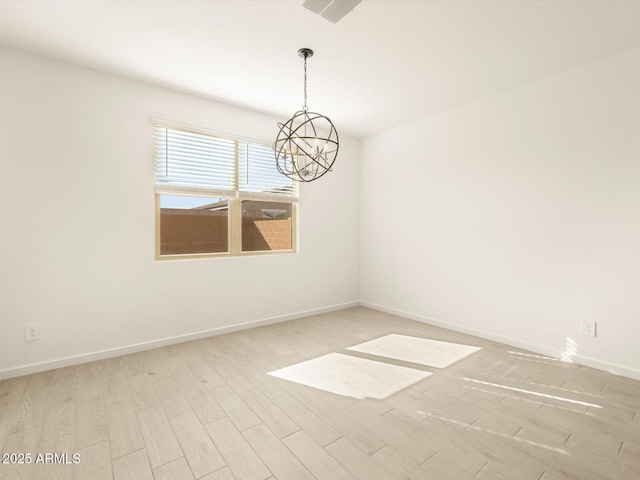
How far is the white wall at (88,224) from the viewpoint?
272cm

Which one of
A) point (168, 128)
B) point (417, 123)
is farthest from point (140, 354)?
point (417, 123)

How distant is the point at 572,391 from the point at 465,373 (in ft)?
2.48

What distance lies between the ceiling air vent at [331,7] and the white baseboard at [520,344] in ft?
11.4

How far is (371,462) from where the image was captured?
5.67ft

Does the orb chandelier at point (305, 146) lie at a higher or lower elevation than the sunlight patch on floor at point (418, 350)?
A: higher

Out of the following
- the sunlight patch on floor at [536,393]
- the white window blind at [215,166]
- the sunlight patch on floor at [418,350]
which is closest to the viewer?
the sunlight patch on floor at [536,393]

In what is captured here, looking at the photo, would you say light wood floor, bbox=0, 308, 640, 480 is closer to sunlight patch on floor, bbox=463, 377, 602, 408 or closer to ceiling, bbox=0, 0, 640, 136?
sunlight patch on floor, bbox=463, 377, 602, 408

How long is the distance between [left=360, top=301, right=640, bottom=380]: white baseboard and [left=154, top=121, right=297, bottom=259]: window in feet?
6.17

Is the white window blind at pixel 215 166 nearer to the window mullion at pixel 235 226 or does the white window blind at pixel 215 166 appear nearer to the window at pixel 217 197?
the window at pixel 217 197

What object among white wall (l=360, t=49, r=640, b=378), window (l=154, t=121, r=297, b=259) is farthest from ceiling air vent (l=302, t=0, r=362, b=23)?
white wall (l=360, t=49, r=640, b=378)

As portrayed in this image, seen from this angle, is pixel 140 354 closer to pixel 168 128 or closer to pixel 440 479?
pixel 168 128

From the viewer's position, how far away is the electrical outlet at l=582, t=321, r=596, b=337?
9.61 ft

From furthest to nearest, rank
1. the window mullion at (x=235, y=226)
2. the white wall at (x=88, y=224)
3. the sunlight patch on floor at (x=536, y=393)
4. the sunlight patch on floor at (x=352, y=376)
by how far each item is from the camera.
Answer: the window mullion at (x=235, y=226)
the white wall at (x=88, y=224)
the sunlight patch on floor at (x=352, y=376)
the sunlight patch on floor at (x=536, y=393)

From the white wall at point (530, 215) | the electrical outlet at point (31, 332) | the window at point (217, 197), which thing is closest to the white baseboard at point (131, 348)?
the electrical outlet at point (31, 332)
